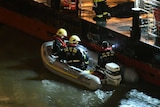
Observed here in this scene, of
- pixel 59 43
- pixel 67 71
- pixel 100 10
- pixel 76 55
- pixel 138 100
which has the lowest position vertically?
pixel 138 100

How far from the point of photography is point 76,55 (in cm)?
806

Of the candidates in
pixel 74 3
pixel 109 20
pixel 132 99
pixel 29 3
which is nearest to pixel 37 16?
pixel 29 3

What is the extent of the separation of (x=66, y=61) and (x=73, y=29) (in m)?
1.19

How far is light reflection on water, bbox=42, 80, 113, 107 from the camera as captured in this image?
291 inches

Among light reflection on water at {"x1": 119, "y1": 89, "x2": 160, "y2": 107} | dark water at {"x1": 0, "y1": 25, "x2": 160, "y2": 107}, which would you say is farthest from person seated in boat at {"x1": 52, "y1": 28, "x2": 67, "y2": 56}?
light reflection on water at {"x1": 119, "y1": 89, "x2": 160, "y2": 107}

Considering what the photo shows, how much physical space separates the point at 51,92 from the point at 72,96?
0.38 meters

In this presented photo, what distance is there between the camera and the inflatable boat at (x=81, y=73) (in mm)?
7703

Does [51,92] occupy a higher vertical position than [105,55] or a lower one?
lower

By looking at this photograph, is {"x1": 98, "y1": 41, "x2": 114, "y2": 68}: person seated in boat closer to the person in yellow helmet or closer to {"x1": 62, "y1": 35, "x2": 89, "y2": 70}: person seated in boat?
{"x1": 62, "y1": 35, "x2": 89, "y2": 70}: person seated in boat

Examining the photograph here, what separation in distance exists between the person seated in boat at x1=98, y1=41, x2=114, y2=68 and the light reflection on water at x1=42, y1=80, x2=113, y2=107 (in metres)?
0.56

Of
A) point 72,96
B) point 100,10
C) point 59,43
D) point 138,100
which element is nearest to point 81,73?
point 72,96

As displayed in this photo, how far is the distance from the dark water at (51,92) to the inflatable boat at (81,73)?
103mm

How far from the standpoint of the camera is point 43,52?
335 inches

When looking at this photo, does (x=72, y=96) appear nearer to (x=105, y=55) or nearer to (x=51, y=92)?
(x=51, y=92)
